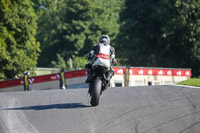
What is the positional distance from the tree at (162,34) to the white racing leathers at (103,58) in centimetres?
3473

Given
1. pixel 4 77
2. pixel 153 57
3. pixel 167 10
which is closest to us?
pixel 4 77

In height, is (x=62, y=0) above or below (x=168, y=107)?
above

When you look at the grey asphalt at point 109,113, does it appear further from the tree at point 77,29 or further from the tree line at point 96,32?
the tree at point 77,29

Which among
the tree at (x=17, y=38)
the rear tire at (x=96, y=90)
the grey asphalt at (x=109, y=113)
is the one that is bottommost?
the grey asphalt at (x=109, y=113)

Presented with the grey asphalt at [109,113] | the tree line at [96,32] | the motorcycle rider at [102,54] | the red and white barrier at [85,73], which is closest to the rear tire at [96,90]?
the grey asphalt at [109,113]

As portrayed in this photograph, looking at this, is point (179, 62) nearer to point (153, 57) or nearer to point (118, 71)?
point (153, 57)

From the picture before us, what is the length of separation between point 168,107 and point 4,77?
29.6 metres

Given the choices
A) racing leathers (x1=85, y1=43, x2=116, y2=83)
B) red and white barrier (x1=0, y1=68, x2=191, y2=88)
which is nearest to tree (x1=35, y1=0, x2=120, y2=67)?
red and white barrier (x1=0, y1=68, x2=191, y2=88)

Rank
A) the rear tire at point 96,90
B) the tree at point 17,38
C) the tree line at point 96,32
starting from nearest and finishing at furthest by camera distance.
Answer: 1. the rear tire at point 96,90
2. the tree at point 17,38
3. the tree line at point 96,32

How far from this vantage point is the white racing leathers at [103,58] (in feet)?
36.3

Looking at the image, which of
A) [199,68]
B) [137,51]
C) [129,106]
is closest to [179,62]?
[199,68]

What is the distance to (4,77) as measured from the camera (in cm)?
3819

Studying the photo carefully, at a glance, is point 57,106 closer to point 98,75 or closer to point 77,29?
point 98,75

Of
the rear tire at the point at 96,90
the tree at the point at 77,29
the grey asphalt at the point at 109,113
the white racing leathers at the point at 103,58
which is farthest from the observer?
the tree at the point at 77,29
